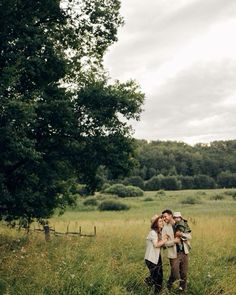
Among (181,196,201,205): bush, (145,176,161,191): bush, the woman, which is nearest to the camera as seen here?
the woman

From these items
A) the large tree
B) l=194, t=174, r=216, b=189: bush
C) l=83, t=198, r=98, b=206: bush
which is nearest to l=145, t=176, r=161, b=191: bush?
l=194, t=174, r=216, b=189: bush

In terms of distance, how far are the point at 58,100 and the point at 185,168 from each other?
105 m

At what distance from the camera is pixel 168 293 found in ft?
33.1

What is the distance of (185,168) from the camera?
117 meters

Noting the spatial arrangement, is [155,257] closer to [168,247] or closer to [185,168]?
[168,247]

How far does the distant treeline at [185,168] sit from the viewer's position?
101m

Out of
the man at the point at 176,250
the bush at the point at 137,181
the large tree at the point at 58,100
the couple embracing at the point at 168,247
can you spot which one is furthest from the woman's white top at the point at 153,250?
the bush at the point at 137,181

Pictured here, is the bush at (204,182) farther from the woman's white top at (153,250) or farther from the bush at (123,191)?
the woman's white top at (153,250)

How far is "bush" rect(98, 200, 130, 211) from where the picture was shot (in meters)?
61.1

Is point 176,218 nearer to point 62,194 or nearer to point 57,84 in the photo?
point 57,84

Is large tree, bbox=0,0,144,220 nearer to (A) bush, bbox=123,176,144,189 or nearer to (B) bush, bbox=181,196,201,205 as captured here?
(B) bush, bbox=181,196,201,205

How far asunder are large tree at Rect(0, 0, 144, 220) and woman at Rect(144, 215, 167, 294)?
4.64m

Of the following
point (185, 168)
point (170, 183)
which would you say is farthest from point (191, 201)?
point (185, 168)

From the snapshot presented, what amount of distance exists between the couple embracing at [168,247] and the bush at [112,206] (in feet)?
164
